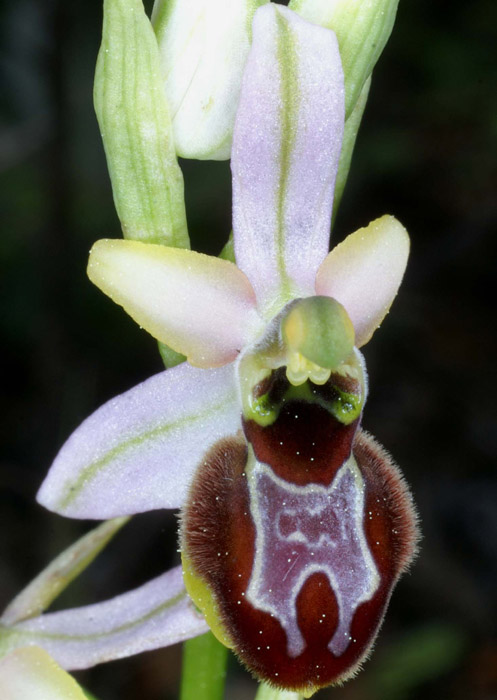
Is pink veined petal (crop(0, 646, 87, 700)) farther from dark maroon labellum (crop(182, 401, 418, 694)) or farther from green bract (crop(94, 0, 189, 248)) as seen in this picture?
green bract (crop(94, 0, 189, 248))

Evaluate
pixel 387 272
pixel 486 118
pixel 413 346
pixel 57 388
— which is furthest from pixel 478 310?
pixel 387 272

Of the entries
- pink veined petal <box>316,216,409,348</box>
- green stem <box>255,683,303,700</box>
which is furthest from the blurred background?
pink veined petal <box>316,216,409,348</box>

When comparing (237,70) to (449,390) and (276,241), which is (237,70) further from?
(449,390)

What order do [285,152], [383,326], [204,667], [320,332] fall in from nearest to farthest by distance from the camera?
[320,332]
[285,152]
[204,667]
[383,326]

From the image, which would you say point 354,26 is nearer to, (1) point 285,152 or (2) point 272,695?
(1) point 285,152

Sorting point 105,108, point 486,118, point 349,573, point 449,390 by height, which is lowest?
point 449,390

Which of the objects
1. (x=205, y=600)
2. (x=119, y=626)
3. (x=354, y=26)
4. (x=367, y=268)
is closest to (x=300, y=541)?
(x=205, y=600)

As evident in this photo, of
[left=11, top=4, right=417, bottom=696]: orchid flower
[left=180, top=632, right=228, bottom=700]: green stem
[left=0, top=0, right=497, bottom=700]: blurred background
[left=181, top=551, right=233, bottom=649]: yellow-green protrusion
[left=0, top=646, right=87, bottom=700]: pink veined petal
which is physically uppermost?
[left=11, top=4, right=417, bottom=696]: orchid flower
